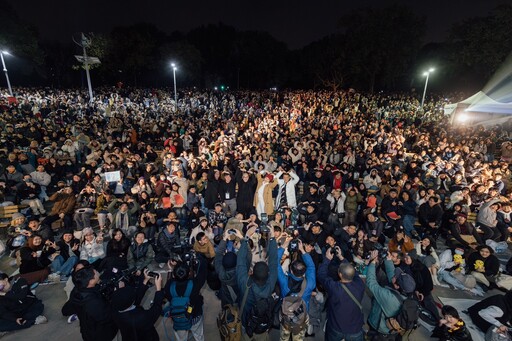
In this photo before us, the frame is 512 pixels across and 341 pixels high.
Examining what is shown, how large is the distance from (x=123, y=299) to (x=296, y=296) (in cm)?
206

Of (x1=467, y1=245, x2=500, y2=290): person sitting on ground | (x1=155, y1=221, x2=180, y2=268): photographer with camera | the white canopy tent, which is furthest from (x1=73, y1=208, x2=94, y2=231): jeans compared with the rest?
the white canopy tent

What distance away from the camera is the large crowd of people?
345cm

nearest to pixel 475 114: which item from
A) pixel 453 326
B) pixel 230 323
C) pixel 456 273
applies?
pixel 456 273

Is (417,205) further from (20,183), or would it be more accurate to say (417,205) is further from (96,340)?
(20,183)

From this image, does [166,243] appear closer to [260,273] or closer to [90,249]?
[90,249]

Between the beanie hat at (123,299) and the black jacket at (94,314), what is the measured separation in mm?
270

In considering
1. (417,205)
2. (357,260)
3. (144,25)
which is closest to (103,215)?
(357,260)

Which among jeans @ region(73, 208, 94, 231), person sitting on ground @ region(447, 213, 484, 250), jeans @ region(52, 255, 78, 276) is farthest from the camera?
jeans @ region(73, 208, 94, 231)

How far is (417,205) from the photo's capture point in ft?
25.5

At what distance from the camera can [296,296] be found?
3479 mm

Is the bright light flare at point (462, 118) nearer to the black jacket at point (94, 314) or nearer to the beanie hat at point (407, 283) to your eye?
the beanie hat at point (407, 283)

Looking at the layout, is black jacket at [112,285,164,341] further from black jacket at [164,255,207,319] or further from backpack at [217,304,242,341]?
backpack at [217,304,242,341]

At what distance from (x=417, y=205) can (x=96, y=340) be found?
796 cm

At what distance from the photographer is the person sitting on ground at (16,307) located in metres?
4.26
